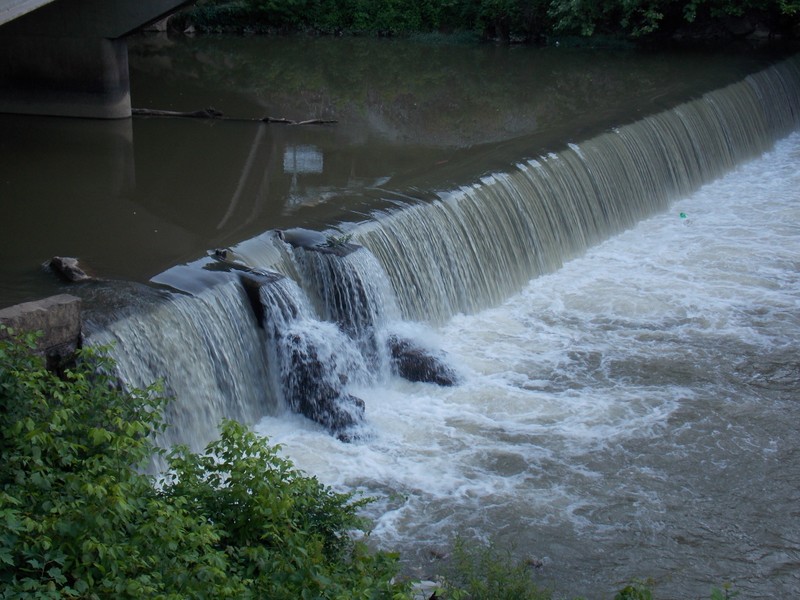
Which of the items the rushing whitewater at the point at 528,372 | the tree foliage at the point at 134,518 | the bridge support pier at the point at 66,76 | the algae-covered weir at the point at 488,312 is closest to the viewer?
the tree foliage at the point at 134,518

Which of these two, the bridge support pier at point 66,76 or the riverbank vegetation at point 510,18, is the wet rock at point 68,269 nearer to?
the bridge support pier at point 66,76

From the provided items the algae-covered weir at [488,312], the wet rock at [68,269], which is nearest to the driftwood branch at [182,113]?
the algae-covered weir at [488,312]

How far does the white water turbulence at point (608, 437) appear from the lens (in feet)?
25.7

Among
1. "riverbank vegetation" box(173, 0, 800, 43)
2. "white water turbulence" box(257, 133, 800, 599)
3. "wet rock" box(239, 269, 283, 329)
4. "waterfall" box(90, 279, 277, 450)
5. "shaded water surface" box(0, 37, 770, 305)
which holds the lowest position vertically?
"white water turbulence" box(257, 133, 800, 599)

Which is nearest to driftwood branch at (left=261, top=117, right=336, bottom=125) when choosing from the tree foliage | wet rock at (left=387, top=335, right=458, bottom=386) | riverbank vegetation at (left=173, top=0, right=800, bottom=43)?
wet rock at (left=387, top=335, right=458, bottom=386)

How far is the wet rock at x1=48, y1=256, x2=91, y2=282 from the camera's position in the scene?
31.9 feet

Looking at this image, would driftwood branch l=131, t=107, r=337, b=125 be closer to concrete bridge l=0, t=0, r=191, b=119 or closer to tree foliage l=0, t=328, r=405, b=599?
concrete bridge l=0, t=0, r=191, b=119

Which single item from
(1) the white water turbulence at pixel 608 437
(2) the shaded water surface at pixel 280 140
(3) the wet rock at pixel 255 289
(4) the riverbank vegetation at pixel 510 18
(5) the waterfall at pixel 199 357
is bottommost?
(1) the white water turbulence at pixel 608 437

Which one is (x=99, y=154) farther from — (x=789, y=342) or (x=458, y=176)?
(x=789, y=342)

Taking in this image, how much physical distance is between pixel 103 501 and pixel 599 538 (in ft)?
13.3

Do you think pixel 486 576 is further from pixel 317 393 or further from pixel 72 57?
pixel 72 57

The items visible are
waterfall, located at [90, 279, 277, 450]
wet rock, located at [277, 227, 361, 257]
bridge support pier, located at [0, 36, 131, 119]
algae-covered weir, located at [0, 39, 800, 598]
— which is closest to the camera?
algae-covered weir, located at [0, 39, 800, 598]

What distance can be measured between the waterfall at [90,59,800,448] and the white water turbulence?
0.31 metres

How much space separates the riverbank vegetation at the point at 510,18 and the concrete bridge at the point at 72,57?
44.7 ft
